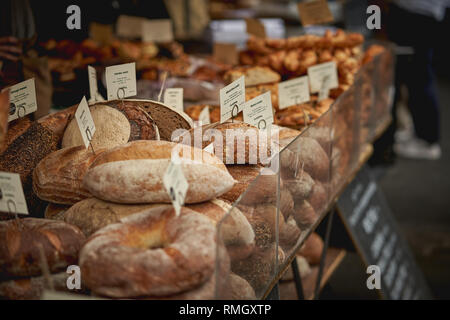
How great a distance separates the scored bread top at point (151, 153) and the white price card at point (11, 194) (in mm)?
205

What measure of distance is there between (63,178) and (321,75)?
1435 mm

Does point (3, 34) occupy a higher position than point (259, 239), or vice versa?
point (3, 34)

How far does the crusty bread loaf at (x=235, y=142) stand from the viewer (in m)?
1.42

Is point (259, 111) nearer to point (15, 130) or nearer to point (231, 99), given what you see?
point (231, 99)

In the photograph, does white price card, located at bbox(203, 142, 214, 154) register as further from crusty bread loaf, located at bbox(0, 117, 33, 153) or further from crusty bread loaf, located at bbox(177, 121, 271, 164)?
crusty bread loaf, located at bbox(0, 117, 33, 153)

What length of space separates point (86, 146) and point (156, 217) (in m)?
0.43

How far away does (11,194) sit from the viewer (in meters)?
1.14

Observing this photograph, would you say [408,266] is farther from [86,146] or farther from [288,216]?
[86,146]

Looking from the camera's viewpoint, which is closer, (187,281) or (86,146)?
(187,281)

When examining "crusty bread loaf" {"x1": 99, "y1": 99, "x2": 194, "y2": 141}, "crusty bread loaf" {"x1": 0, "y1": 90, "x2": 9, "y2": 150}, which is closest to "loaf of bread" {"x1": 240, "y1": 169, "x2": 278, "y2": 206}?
"crusty bread loaf" {"x1": 99, "y1": 99, "x2": 194, "y2": 141}

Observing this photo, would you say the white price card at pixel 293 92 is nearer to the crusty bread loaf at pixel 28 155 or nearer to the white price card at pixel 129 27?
the crusty bread loaf at pixel 28 155

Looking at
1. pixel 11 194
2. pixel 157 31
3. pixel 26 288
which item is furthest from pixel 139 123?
pixel 157 31
